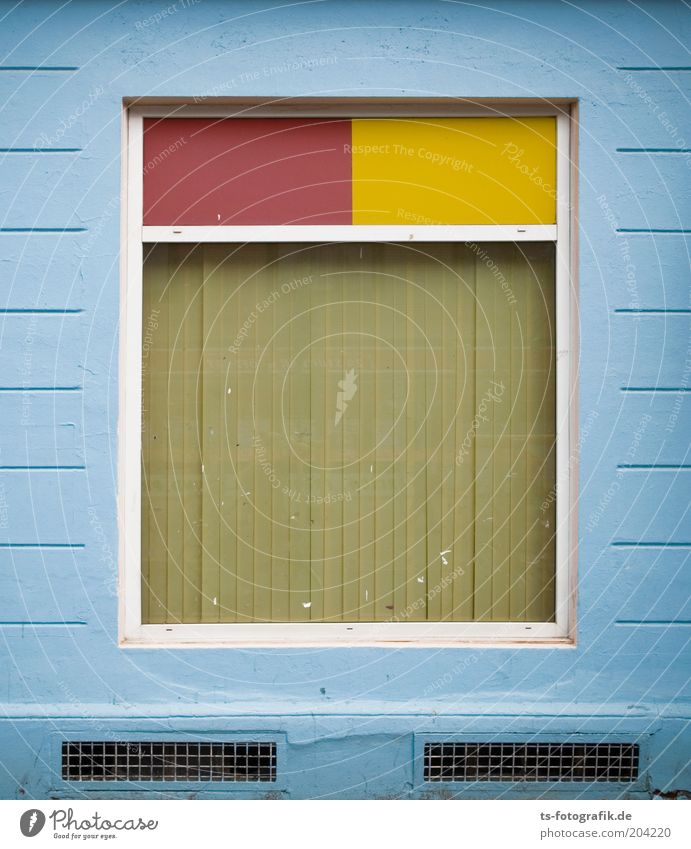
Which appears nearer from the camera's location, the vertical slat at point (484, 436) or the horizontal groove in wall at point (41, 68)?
the horizontal groove in wall at point (41, 68)

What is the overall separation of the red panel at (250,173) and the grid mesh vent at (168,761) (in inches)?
90.9

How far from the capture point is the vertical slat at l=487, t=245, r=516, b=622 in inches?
177

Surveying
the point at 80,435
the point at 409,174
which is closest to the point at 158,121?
the point at 409,174

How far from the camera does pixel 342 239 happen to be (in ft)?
14.6

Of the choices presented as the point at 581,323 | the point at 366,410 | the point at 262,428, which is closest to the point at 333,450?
the point at 366,410

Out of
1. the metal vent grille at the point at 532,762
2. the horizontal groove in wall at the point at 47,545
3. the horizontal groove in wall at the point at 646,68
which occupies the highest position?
the horizontal groove in wall at the point at 646,68

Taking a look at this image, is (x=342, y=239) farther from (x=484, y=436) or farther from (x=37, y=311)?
(x=37, y=311)

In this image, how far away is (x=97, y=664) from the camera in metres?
4.30

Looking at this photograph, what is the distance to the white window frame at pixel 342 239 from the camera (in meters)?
4.42

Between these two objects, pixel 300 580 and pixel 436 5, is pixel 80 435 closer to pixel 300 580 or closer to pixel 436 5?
pixel 300 580

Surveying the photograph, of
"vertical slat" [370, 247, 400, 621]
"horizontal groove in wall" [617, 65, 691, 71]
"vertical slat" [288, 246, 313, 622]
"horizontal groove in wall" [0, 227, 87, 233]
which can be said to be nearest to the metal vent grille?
"vertical slat" [370, 247, 400, 621]

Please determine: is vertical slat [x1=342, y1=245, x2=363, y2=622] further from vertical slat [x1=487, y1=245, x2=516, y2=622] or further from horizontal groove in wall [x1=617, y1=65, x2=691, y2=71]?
horizontal groove in wall [x1=617, y1=65, x2=691, y2=71]

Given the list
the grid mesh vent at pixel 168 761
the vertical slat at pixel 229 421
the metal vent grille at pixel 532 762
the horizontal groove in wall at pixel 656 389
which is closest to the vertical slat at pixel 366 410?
the vertical slat at pixel 229 421

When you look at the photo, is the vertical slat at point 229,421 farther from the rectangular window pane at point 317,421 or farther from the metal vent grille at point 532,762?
the metal vent grille at point 532,762
